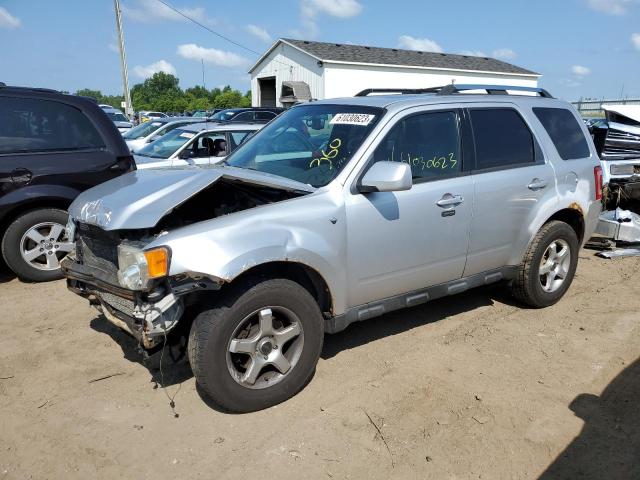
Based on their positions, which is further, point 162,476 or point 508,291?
point 508,291

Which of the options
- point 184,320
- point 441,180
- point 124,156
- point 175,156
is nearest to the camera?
point 184,320

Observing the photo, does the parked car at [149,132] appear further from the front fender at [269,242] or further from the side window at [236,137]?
the front fender at [269,242]

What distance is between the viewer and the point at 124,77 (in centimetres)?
2458

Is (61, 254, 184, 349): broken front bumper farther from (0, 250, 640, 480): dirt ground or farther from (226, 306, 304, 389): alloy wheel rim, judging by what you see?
(0, 250, 640, 480): dirt ground

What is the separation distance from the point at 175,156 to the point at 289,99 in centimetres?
1525

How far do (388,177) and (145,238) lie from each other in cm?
155

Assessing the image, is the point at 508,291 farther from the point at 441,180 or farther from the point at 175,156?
the point at 175,156

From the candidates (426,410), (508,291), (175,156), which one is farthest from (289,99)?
(426,410)

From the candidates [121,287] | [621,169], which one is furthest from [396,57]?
[121,287]

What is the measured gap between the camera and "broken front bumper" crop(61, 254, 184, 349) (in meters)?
2.90

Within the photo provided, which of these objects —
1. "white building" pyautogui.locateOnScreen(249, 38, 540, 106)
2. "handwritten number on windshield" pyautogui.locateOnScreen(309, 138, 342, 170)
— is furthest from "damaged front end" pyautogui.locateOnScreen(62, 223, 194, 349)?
"white building" pyautogui.locateOnScreen(249, 38, 540, 106)

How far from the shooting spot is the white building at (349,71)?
2652cm

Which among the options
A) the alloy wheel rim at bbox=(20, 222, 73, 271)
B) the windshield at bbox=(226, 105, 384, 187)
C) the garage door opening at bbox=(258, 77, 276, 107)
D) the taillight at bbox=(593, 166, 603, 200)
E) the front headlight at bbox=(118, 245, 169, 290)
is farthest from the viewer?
the garage door opening at bbox=(258, 77, 276, 107)

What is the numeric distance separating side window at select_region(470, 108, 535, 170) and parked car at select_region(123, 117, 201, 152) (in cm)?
909
